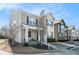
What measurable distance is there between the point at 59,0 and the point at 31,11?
0.42 metres

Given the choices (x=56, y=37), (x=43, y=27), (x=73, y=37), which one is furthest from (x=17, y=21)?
(x=73, y=37)

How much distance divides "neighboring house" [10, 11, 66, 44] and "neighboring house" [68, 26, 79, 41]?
11 cm

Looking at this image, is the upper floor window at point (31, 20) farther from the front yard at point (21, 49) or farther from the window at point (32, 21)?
the front yard at point (21, 49)

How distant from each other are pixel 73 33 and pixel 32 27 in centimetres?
59

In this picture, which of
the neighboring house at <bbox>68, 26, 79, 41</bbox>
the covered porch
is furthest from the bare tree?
the neighboring house at <bbox>68, 26, 79, 41</bbox>

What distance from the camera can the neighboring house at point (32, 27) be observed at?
10.3ft

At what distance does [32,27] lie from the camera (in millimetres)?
3158

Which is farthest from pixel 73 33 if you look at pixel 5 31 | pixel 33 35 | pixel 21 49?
pixel 5 31

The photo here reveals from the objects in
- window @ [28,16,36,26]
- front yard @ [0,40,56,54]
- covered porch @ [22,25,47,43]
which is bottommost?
front yard @ [0,40,56,54]

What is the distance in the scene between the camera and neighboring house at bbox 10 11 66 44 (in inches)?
123

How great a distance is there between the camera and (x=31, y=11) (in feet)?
10.3

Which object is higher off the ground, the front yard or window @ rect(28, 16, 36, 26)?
window @ rect(28, 16, 36, 26)

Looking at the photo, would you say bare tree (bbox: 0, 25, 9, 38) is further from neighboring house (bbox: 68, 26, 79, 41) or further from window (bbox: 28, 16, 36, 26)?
neighboring house (bbox: 68, 26, 79, 41)

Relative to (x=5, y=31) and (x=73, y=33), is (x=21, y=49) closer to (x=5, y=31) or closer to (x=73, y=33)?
(x=5, y=31)
